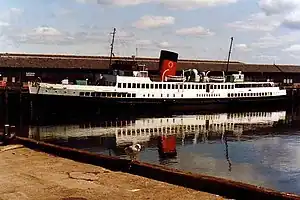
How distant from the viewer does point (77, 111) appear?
110ft

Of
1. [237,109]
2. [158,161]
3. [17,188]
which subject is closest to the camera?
[17,188]

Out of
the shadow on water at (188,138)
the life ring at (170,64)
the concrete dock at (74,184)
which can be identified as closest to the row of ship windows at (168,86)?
the shadow on water at (188,138)

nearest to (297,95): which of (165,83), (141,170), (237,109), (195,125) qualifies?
(237,109)

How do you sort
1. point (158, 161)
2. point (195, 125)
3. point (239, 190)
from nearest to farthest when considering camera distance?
point (239, 190)
point (158, 161)
point (195, 125)

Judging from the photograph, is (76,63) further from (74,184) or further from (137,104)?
(74,184)

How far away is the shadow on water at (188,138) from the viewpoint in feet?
47.7

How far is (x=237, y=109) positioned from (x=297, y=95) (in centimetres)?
1252

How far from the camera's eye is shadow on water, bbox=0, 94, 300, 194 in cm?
1454

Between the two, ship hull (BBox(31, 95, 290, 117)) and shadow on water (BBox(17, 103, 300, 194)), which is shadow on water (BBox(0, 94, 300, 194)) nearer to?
shadow on water (BBox(17, 103, 300, 194))

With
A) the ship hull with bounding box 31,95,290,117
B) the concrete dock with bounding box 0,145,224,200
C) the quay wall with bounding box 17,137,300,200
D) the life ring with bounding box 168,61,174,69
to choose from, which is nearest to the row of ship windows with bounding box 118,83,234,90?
the ship hull with bounding box 31,95,290,117

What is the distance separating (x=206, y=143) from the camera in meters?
21.0

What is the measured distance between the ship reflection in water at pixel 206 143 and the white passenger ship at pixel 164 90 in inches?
171

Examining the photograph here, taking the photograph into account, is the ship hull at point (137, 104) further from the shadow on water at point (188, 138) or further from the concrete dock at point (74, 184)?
the concrete dock at point (74, 184)

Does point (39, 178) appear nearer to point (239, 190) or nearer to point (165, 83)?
point (239, 190)
